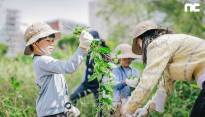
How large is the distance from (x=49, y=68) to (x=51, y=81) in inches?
6.4

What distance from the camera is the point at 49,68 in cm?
131

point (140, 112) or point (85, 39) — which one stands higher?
point (85, 39)

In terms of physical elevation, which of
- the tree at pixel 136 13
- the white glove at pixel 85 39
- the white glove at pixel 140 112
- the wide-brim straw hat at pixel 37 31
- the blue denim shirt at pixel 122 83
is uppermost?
the tree at pixel 136 13

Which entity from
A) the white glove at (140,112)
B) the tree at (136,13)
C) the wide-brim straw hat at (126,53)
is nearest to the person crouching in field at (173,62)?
the white glove at (140,112)

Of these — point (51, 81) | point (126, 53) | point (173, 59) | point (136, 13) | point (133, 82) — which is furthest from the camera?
point (136, 13)

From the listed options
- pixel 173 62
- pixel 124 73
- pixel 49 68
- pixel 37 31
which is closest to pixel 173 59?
pixel 173 62

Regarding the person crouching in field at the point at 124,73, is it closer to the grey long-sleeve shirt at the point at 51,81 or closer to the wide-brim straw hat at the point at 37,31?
the grey long-sleeve shirt at the point at 51,81

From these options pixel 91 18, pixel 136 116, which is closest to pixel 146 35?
pixel 136 116

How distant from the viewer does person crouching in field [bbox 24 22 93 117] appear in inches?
50.2

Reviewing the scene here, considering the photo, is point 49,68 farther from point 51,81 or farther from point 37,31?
point 37,31

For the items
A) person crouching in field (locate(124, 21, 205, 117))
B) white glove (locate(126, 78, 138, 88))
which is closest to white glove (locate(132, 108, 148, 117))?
person crouching in field (locate(124, 21, 205, 117))

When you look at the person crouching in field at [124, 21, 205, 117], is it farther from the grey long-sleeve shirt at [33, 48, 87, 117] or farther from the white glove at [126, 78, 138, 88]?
the grey long-sleeve shirt at [33, 48, 87, 117]

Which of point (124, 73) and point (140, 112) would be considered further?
point (124, 73)

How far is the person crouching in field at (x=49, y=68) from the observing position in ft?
4.18
